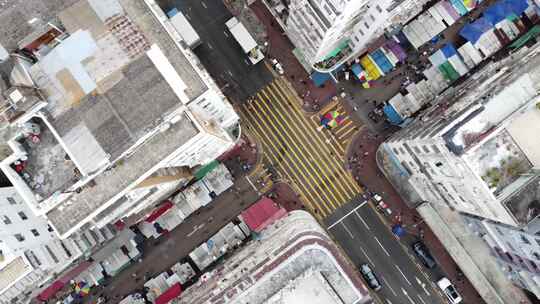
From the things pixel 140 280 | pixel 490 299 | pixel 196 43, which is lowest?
pixel 490 299

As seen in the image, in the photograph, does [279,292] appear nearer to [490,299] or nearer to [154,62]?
[154,62]

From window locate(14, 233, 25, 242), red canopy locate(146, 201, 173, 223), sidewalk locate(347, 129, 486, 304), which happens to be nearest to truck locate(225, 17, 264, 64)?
sidewalk locate(347, 129, 486, 304)

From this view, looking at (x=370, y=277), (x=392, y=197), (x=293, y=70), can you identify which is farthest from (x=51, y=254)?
(x=392, y=197)

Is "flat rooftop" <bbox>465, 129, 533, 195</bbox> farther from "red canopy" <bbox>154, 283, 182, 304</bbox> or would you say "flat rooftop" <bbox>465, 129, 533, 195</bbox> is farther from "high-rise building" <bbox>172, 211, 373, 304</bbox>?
"red canopy" <bbox>154, 283, 182, 304</bbox>

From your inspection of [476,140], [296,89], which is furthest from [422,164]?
[296,89]

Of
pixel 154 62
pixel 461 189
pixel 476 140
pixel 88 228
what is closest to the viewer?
pixel 154 62

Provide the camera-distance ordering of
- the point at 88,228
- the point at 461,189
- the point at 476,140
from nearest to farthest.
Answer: the point at 476,140
the point at 461,189
the point at 88,228

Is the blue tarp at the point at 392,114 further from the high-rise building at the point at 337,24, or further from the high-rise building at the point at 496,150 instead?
the high-rise building at the point at 337,24
